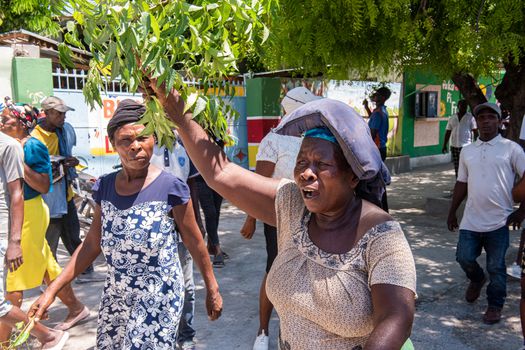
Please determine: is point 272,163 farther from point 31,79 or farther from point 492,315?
point 31,79

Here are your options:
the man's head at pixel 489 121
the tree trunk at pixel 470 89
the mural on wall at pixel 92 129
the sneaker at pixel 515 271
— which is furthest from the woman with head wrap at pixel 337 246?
the mural on wall at pixel 92 129

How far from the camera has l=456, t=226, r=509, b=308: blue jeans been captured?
175 inches

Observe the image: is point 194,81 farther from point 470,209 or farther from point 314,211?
point 470,209

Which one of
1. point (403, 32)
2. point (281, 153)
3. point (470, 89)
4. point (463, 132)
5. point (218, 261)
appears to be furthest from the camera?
point (463, 132)

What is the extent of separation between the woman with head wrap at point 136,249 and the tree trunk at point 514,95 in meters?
5.83

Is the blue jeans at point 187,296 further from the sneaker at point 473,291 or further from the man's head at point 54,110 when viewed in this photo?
the sneaker at point 473,291

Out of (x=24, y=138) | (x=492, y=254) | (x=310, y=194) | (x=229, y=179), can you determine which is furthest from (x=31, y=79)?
(x=310, y=194)

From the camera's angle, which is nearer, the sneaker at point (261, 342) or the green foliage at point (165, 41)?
the green foliage at point (165, 41)

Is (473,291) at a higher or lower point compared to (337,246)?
lower

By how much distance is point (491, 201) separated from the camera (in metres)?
4.47

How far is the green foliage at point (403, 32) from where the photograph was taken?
164 inches

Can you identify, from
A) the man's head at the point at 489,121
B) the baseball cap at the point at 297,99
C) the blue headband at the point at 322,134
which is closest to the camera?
the blue headband at the point at 322,134

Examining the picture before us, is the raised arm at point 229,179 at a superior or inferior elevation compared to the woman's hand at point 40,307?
superior

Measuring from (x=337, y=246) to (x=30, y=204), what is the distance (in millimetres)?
3111
